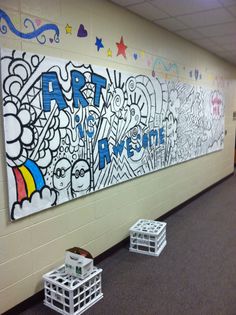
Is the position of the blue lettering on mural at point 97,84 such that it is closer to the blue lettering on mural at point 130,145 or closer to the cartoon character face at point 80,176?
the blue lettering on mural at point 130,145

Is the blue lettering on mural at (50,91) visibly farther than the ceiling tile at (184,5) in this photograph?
No

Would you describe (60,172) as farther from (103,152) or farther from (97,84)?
(97,84)

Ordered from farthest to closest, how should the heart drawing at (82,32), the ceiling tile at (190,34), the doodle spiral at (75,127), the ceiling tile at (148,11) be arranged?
the ceiling tile at (190,34) < the ceiling tile at (148,11) < the heart drawing at (82,32) < the doodle spiral at (75,127)

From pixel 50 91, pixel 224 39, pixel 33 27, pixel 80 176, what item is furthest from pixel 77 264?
pixel 224 39

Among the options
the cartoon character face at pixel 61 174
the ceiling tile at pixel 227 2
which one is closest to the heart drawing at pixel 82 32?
the cartoon character face at pixel 61 174

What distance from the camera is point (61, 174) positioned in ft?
7.43

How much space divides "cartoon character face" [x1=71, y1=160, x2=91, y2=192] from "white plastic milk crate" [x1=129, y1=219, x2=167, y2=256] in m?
0.89

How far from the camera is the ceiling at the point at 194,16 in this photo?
8.72ft

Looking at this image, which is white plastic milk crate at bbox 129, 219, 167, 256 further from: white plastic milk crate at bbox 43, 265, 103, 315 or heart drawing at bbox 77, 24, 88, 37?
heart drawing at bbox 77, 24, 88, 37

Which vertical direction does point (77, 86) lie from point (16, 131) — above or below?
above

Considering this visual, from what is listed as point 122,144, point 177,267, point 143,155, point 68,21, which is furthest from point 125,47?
point 177,267

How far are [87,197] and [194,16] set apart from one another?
7.37 feet

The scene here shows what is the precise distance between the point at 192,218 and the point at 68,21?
9.78ft

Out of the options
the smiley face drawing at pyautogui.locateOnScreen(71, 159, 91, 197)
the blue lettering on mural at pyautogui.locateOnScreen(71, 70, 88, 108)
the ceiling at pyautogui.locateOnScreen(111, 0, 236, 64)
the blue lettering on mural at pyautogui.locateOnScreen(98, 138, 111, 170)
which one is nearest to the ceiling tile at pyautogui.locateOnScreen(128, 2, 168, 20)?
the ceiling at pyautogui.locateOnScreen(111, 0, 236, 64)
